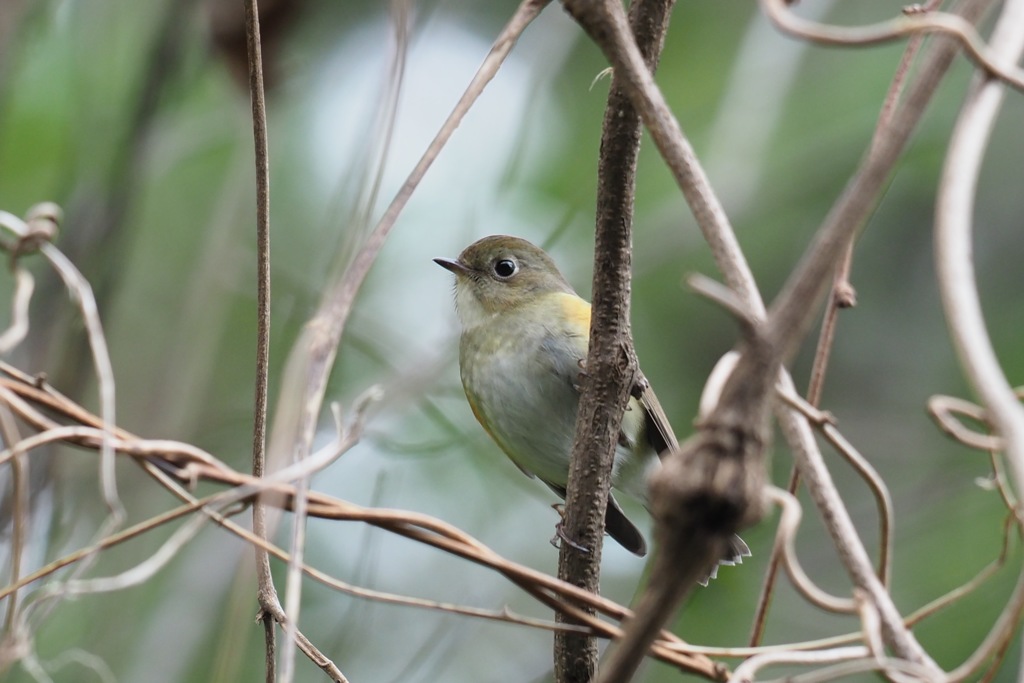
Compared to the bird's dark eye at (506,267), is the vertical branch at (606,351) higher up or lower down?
lower down

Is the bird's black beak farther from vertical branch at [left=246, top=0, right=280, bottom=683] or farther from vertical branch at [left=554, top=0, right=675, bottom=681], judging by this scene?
vertical branch at [left=246, top=0, right=280, bottom=683]

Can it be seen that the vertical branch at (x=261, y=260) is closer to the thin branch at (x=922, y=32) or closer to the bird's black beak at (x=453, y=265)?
the thin branch at (x=922, y=32)

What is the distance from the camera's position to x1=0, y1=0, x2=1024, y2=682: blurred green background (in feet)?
12.8

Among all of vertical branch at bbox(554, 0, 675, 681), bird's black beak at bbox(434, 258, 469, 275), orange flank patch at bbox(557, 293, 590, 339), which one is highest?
bird's black beak at bbox(434, 258, 469, 275)

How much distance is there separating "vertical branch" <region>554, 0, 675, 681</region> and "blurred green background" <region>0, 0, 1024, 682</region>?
0.79 meters

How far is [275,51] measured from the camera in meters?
3.80

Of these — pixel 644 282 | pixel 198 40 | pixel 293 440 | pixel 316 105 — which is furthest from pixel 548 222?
pixel 293 440

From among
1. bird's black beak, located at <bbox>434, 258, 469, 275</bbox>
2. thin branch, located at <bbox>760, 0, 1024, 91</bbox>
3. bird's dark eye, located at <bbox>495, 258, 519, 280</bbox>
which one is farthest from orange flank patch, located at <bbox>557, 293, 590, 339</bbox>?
thin branch, located at <bbox>760, 0, 1024, 91</bbox>

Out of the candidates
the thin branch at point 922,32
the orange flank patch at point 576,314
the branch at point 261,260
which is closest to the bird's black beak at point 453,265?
the orange flank patch at point 576,314

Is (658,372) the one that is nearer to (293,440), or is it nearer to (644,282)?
(644,282)

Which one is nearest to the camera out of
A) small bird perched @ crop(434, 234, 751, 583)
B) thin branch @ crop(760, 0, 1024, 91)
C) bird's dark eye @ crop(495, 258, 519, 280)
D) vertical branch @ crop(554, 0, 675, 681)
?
thin branch @ crop(760, 0, 1024, 91)

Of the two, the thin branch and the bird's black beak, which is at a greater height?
the bird's black beak

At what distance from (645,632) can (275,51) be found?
3.19 metres

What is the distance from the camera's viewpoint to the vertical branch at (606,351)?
5.59 feet
